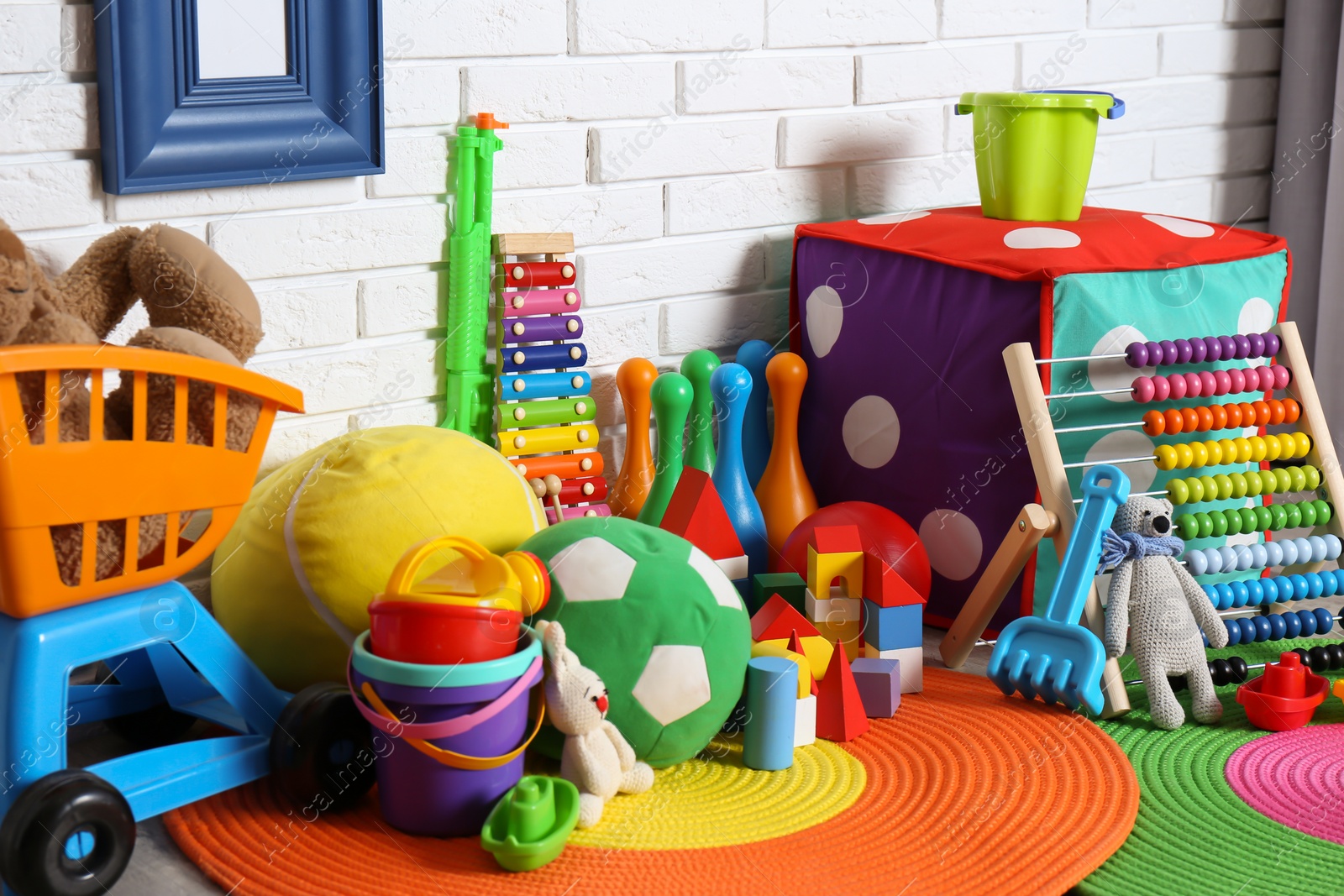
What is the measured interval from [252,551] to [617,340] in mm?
578

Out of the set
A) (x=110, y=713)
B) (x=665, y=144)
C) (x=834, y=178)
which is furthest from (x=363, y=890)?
(x=834, y=178)

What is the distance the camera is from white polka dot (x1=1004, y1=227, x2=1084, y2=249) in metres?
1.49

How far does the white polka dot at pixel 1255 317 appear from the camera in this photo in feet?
5.03

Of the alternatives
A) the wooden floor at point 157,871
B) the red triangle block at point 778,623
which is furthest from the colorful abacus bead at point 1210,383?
the wooden floor at point 157,871

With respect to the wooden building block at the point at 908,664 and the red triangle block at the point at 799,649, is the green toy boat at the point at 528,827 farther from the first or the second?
the wooden building block at the point at 908,664

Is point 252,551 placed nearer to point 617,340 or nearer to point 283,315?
point 283,315

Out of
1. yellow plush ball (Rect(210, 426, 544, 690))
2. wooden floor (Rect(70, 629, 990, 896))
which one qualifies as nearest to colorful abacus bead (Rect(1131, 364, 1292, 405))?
yellow plush ball (Rect(210, 426, 544, 690))

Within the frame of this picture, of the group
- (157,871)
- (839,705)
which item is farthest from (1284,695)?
(157,871)

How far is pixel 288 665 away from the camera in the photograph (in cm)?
122

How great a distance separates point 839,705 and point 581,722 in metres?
0.29

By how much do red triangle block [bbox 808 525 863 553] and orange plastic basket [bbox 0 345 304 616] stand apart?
1.89 feet

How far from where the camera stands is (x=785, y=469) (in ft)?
5.31

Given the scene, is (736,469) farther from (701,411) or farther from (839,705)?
(839,705)

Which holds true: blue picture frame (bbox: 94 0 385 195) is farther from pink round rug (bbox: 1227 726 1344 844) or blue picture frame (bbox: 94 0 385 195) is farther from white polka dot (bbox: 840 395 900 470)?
pink round rug (bbox: 1227 726 1344 844)
